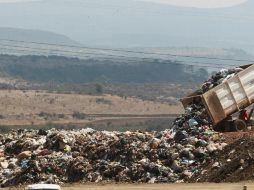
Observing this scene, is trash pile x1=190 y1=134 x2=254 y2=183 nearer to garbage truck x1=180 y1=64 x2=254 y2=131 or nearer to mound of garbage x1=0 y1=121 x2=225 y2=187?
mound of garbage x1=0 y1=121 x2=225 y2=187

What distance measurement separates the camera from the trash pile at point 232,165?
2575 centimetres

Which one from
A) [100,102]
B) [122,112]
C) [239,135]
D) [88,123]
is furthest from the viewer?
[100,102]

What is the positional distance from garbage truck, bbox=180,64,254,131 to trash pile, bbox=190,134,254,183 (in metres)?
3.50

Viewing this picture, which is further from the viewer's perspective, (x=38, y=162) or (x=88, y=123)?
(x=88, y=123)

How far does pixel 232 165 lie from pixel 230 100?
22.6 ft

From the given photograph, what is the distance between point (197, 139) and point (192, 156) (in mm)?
1829

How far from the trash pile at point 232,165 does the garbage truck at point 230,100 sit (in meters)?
3.50

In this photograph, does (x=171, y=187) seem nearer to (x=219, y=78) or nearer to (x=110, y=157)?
(x=110, y=157)

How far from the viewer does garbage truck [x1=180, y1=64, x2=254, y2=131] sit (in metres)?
32.3

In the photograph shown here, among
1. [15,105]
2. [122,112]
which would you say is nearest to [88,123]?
[122,112]

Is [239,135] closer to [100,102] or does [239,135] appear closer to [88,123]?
[88,123]

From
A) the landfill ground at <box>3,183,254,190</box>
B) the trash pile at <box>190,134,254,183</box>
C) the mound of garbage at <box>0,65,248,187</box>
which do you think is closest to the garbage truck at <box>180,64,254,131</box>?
the mound of garbage at <box>0,65,248,187</box>

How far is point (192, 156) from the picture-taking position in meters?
29.1

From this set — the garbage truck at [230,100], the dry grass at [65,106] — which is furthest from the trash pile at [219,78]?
the dry grass at [65,106]
